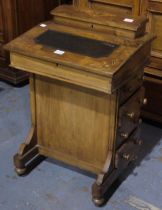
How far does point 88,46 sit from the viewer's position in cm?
193

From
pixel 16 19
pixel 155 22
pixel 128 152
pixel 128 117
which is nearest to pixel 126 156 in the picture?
pixel 128 152

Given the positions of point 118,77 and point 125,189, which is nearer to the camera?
point 118,77

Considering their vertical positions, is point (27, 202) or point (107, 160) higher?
point (107, 160)

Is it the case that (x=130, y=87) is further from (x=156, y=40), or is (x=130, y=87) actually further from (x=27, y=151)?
(x=27, y=151)

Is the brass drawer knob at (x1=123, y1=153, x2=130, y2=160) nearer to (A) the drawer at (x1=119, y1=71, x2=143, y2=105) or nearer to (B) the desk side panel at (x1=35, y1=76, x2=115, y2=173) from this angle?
(B) the desk side panel at (x1=35, y1=76, x2=115, y2=173)

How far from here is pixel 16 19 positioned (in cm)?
297

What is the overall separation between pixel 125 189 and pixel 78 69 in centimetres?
79

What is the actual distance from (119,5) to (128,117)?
77 centimetres

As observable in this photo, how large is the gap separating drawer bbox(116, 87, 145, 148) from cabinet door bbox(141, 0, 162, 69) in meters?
0.43

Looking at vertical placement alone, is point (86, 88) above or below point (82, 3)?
below

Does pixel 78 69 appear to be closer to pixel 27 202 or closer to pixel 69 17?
pixel 69 17

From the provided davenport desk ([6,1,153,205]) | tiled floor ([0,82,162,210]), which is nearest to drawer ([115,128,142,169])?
davenport desk ([6,1,153,205])

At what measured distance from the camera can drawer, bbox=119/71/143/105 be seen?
196 centimetres

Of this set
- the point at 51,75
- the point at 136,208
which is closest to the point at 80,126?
the point at 51,75
